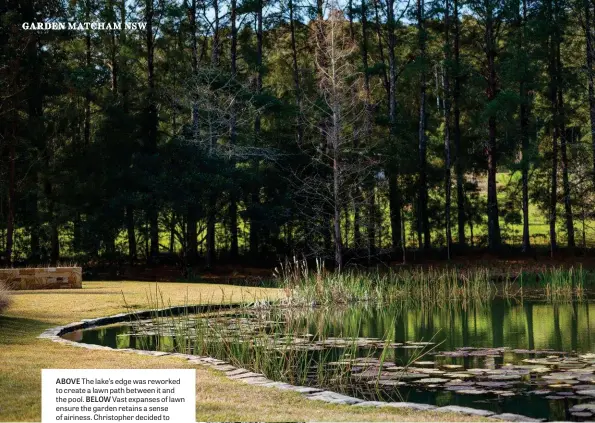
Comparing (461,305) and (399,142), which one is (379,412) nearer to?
(461,305)

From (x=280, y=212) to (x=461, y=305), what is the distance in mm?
10644

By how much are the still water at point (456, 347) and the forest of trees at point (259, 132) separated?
768 centimetres

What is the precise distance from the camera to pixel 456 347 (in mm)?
9945

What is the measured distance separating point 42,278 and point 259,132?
1096cm

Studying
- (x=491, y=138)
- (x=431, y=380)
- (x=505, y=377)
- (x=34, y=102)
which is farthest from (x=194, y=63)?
(x=505, y=377)

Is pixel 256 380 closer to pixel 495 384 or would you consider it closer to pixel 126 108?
pixel 495 384

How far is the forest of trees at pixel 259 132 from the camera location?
2334cm

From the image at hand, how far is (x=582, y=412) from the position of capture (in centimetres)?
618

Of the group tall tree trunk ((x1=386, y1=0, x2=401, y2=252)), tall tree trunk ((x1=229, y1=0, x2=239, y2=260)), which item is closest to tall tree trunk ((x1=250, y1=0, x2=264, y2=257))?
tall tree trunk ((x1=229, y1=0, x2=239, y2=260))

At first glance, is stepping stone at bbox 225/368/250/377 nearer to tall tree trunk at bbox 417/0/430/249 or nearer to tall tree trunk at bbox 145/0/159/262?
tall tree trunk at bbox 145/0/159/262

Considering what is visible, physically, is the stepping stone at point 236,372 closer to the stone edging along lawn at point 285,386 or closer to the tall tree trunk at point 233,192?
the stone edging along lawn at point 285,386

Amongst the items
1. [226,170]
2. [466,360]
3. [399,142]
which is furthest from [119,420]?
[399,142]

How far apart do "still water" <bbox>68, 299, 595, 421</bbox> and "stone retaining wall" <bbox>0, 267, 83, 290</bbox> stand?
6.29 meters

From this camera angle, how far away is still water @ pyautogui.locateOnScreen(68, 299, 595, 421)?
22.9ft
